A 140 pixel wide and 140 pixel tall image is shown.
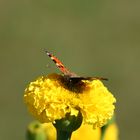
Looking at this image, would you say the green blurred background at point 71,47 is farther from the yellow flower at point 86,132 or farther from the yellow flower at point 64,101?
the yellow flower at point 64,101

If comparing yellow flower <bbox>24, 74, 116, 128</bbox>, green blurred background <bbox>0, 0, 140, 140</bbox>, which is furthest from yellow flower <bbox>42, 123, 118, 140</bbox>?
green blurred background <bbox>0, 0, 140, 140</bbox>

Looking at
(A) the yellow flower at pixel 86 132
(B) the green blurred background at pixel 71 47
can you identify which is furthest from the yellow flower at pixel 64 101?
(B) the green blurred background at pixel 71 47

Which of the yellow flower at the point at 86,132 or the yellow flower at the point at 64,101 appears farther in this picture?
the yellow flower at the point at 86,132

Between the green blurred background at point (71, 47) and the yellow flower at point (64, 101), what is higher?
the green blurred background at point (71, 47)

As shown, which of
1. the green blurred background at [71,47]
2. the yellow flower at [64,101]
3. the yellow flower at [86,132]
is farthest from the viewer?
the green blurred background at [71,47]

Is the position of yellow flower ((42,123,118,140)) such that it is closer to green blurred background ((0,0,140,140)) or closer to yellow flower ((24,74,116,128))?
yellow flower ((24,74,116,128))

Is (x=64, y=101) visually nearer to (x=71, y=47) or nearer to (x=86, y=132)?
(x=86, y=132)

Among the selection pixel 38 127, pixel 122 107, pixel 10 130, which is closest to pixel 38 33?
pixel 122 107
